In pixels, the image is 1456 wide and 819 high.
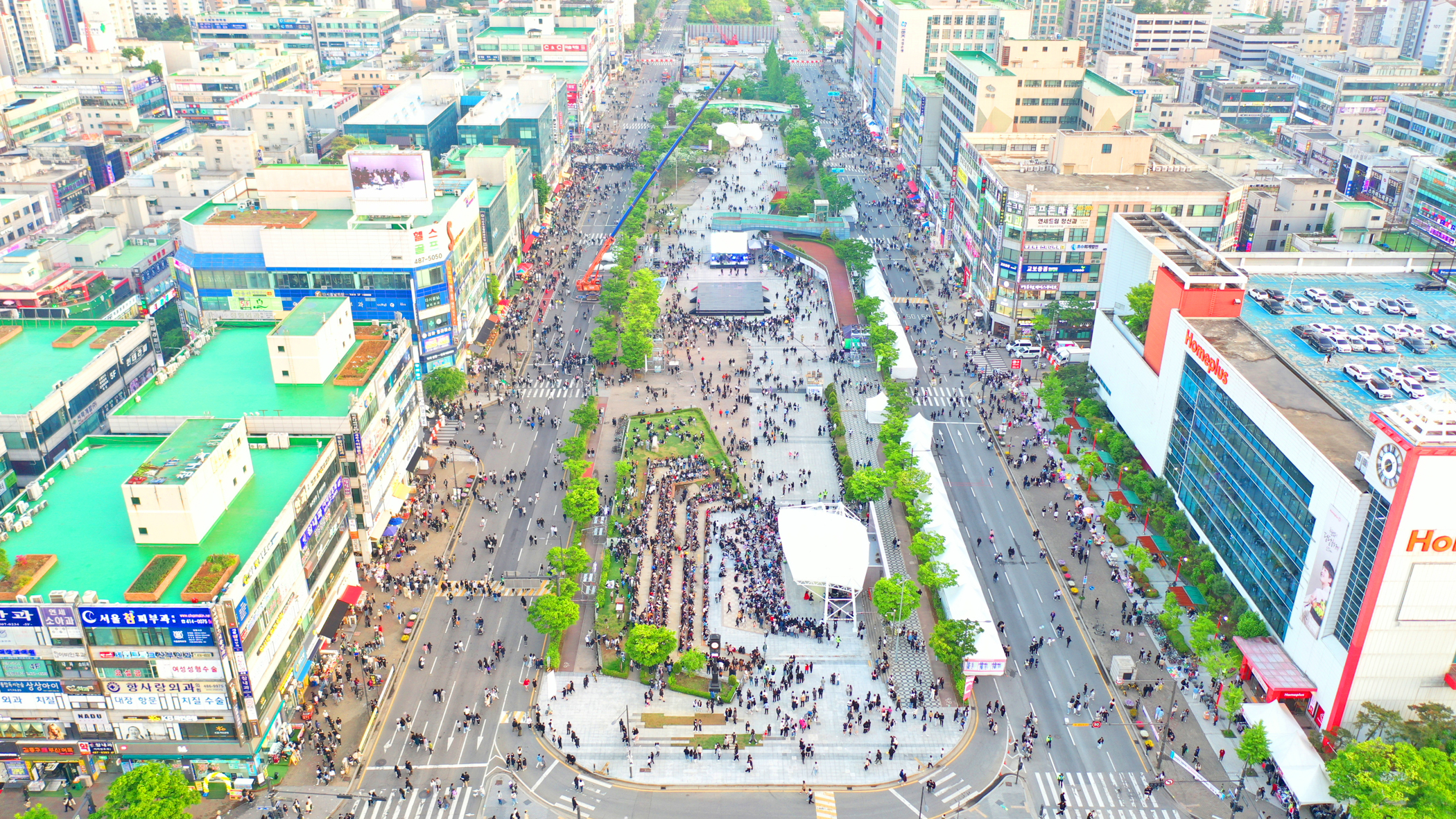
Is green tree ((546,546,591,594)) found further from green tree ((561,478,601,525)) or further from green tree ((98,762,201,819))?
green tree ((98,762,201,819))

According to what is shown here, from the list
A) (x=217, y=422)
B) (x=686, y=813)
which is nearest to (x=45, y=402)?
(x=217, y=422)

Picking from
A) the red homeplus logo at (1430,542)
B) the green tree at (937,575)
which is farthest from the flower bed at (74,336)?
the red homeplus logo at (1430,542)

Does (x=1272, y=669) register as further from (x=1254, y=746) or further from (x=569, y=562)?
(x=569, y=562)

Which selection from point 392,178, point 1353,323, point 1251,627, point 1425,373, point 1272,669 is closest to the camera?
point 1272,669

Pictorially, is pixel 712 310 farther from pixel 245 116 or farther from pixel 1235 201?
pixel 245 116

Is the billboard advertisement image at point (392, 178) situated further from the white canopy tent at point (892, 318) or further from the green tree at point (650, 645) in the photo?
the green tree at point (650, 645)

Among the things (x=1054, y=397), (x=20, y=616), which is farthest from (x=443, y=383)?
(x=1054, y=397)
